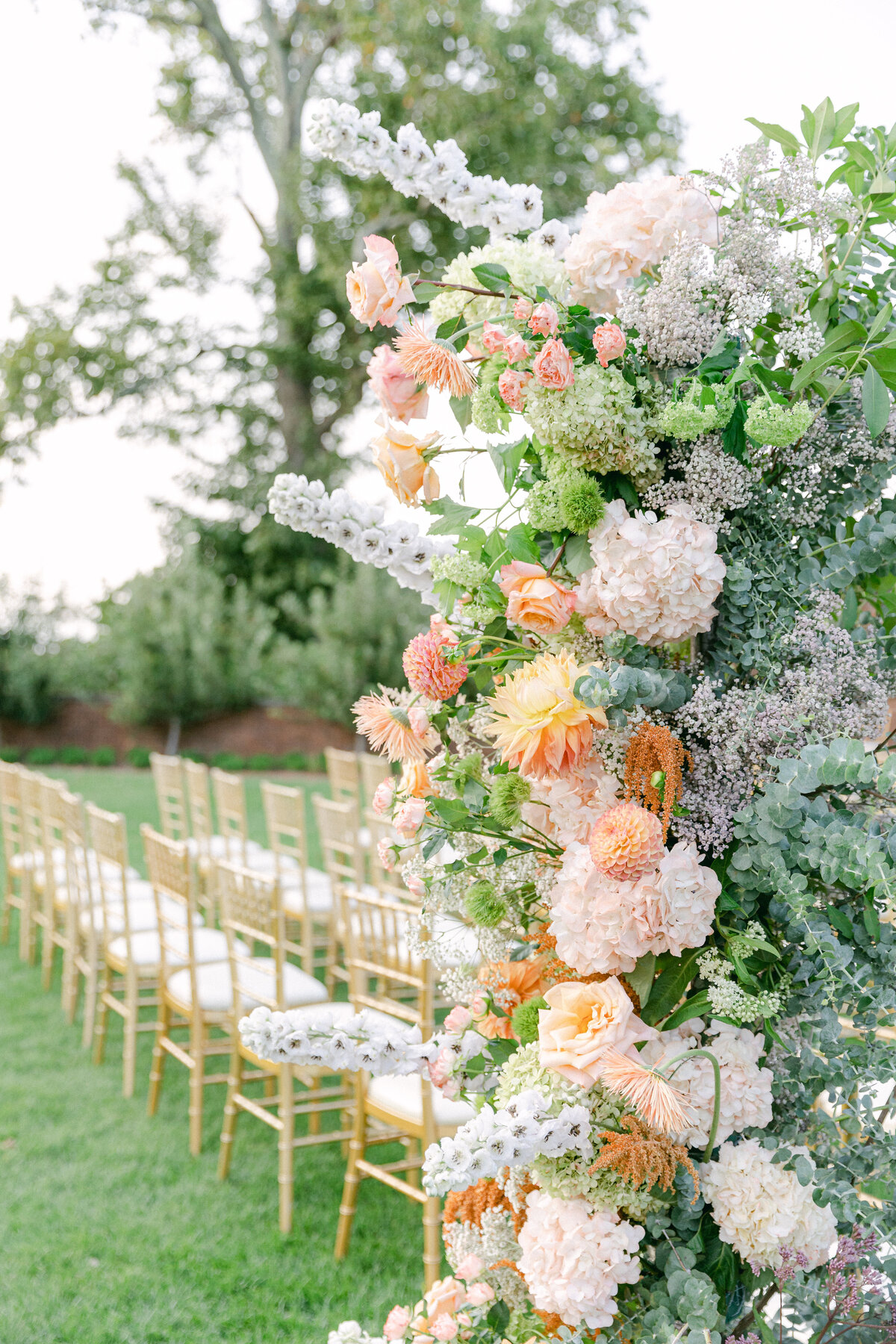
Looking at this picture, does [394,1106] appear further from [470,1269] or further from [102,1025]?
[102,1025]

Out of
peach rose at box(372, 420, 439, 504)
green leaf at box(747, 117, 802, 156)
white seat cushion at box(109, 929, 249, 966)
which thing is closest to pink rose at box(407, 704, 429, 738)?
peach rose at box(372, 420, 439, 504)

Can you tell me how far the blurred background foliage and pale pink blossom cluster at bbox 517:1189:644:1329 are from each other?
40.1ft

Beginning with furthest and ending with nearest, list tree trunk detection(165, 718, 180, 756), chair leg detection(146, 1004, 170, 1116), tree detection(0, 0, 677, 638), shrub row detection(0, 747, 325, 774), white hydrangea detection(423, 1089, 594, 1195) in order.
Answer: tree trunk detection(165, 718, 180, 756), shrub row detection(0, 747, 325, 774), tree detection(0, 0, 677, 638), chair leg detection(146, 1004, 170, 1116), white hydrangea detection(423, 1089, 594, 1195)

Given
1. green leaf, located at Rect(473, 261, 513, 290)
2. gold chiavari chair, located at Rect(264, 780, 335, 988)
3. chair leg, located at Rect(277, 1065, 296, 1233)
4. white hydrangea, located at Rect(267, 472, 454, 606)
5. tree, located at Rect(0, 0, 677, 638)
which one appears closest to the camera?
green leaf, located at Rect(473, 261, 513, 290)

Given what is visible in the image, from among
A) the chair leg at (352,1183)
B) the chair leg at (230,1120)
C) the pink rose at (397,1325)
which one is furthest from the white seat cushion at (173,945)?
the pink rose at (397,1325)

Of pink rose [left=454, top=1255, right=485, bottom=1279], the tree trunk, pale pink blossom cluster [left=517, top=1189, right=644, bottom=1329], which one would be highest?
pale pink blossom cluster [left=517, top=1189, right=644, bottom=1329]

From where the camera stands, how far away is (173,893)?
3.96 meters

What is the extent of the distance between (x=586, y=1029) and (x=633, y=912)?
0.13m

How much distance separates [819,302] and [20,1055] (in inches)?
189

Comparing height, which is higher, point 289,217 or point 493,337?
point 289,217

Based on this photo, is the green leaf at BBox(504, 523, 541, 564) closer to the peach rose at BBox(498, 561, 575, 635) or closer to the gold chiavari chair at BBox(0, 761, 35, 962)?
the peach rose at BBox(498, 561, 575, 635)

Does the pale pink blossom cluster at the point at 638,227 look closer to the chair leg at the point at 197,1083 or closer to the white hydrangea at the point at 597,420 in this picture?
the white hydrangea at the point at 597,420

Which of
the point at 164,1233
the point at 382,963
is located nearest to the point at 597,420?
the point at 382,963

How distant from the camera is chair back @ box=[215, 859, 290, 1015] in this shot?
10.7 ft
